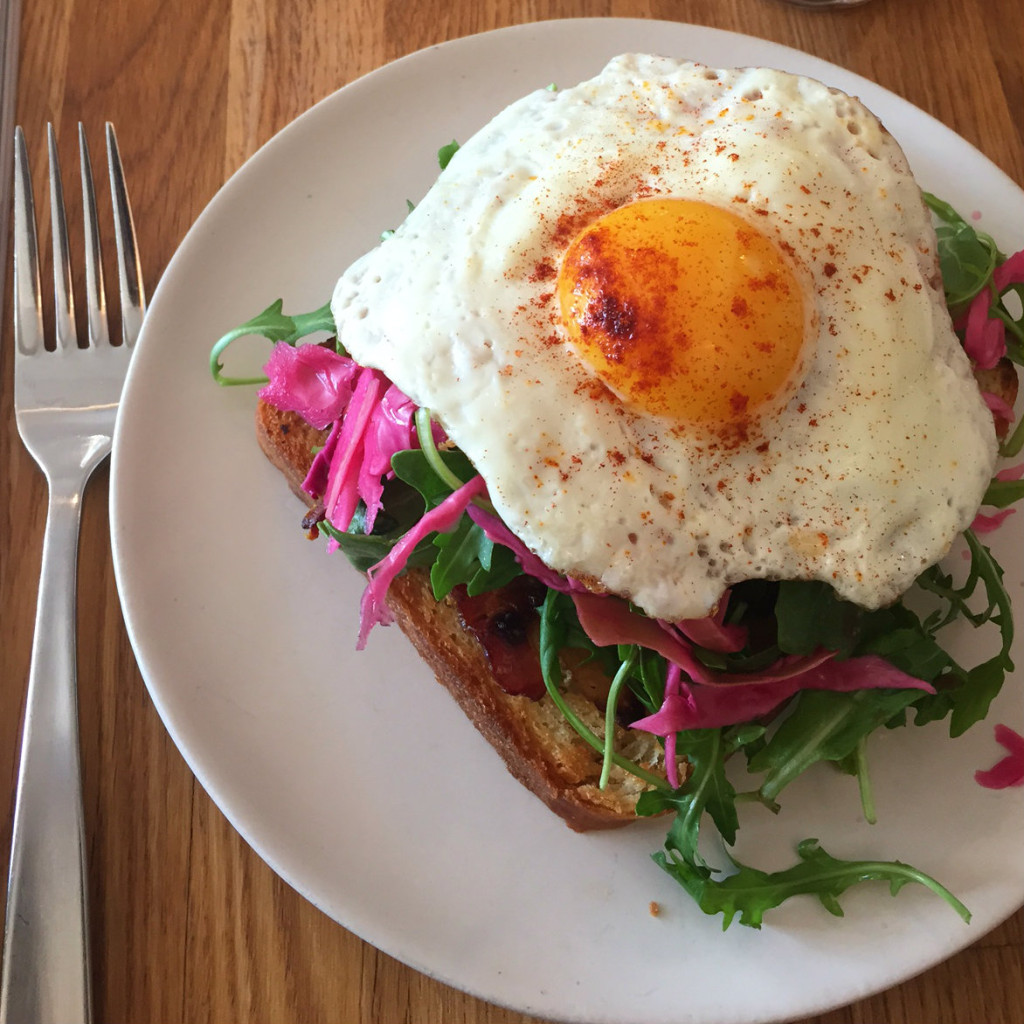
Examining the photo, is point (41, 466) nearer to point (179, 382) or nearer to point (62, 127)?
point (179, 382)

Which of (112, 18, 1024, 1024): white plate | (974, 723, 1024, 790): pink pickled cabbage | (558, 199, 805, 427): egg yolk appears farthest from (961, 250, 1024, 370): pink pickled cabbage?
(974, 723, 1024, 790): pink pickled cabbage

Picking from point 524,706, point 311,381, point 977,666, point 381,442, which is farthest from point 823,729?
point 311,381

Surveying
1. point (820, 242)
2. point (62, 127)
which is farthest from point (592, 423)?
point (62, 127)

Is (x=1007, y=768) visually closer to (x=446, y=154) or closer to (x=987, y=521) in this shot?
(x=987, y=521)

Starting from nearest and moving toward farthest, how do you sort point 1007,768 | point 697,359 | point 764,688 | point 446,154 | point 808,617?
point 697,359, point 808,617, point 764,688, point 1007,768, point 446,154

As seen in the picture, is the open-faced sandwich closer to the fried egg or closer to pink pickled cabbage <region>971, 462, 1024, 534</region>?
the fried egg
